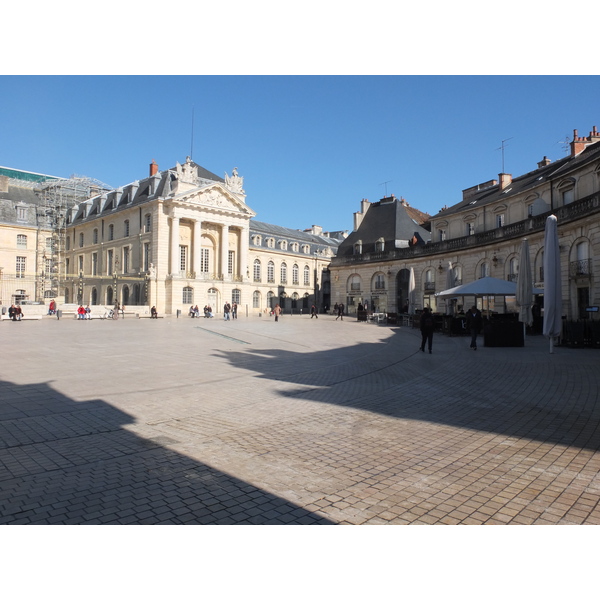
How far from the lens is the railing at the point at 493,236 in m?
22.1

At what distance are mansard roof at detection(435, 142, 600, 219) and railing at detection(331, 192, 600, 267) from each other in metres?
2.83

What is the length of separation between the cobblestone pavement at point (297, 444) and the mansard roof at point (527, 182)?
20.7 m

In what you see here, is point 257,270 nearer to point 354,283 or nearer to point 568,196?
point 354,283

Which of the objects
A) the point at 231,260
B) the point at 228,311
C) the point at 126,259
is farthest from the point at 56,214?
the point at 228,311

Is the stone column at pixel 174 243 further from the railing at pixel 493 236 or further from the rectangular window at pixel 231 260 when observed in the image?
the railing at pixel 493 236

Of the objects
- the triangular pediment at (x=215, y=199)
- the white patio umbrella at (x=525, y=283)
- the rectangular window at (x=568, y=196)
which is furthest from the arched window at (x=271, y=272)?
the white patio umbrella at (x=525, y=283)

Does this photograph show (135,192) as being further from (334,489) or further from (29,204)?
(334,489)

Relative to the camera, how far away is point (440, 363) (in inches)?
463

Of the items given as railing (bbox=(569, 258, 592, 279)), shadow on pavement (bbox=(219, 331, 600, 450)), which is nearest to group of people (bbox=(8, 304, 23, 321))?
shadow on pavement (bbox=(219, 331, 600, 450))

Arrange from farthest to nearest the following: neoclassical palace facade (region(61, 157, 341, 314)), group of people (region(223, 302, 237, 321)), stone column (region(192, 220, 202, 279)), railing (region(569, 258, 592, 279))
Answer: stone column (region(192, 220, 202, 279)), neoclassical palace facade (region(61, 157, 341, 314)), group of people (region(223, 302, 237, 321)), railing (region(569, 258, 592, 279))

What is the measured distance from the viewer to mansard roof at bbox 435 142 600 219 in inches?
1045

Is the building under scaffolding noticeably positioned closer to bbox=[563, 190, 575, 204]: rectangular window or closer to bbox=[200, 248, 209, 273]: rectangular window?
bbox=[200, 248, 209, 273]: rectangular window

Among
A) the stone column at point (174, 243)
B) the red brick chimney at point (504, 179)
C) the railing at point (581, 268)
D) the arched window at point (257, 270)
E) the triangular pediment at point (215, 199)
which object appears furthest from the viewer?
the arched window at point (257, 270)

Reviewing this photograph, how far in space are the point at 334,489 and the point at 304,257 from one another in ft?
194
